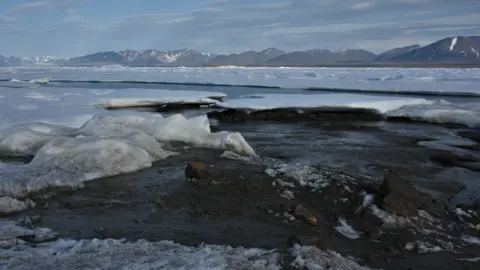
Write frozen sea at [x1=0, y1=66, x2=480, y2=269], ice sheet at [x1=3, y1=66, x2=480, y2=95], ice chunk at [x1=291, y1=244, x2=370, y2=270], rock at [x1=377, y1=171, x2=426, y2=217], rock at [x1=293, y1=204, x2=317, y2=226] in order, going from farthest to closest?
1. ice sheet at [x1=3, y1=66, x2=480, y2=95]
2. rock at [x1=377, y1=171, x2=426, y2=217]
3. rock at [x1=293, y1=204, x2=317, y2=226]
4. frozen sea at [x1=0, y1=66, x2=480, y2=269]
5. ice chunk at [x1=291, y1=244, x2=370, y2=270]

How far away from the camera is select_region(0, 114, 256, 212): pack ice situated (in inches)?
219

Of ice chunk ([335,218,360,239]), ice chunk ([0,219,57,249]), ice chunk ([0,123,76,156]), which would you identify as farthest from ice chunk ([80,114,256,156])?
ice chunk ([0,219,57,249])

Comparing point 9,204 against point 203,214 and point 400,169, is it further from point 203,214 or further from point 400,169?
point 400,169

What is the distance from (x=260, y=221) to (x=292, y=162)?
256cm

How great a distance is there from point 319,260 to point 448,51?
653 ft

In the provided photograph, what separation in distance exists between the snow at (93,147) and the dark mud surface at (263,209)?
1.08ft

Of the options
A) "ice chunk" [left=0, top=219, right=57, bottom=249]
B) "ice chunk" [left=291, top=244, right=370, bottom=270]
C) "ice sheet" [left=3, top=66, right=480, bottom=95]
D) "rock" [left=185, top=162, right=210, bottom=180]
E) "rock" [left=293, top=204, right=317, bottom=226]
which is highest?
"ice sheet" [left=3, top=66, right=480, bottom=95]

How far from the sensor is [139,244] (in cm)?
383

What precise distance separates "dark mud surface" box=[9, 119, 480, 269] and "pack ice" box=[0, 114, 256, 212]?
11.9 inches

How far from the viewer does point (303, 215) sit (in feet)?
15.1

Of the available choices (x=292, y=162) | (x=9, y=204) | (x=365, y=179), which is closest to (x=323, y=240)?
(x=365, y=179)

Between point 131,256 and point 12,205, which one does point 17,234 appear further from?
point 131,256

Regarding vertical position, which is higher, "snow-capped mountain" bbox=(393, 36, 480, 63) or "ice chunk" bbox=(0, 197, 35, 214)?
"snow-capped mountain" bbox=(393, 36, 480, 63)

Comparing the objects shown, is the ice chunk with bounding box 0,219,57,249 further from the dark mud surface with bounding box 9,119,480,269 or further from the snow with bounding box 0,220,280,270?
the dark mud surface with bounding box 9,119,480,269
